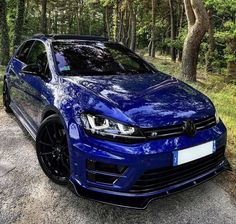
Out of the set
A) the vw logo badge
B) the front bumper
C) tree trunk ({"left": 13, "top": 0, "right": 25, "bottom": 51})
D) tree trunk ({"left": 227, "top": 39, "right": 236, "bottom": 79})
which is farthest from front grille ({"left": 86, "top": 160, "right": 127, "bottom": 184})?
tree trunk ({"left": 227, "top": 39, "right": 236, "bottom": 79})

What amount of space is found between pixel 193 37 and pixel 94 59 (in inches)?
258

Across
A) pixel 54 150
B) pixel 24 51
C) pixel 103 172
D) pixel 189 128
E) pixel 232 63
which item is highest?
pixel 24 51

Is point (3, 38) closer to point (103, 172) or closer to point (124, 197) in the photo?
point (103, 172)

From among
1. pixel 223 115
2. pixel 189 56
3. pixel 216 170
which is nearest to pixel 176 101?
pixel 216 170

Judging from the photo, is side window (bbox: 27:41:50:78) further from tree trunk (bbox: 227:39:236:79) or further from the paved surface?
tree trunk (bbox: 227:39:236:79)

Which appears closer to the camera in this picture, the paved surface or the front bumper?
the front bumper

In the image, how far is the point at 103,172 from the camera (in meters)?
3.09

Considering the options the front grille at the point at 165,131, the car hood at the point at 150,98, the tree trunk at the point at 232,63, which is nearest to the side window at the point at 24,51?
the car hood at the point at 150,98

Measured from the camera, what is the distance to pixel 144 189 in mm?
3105

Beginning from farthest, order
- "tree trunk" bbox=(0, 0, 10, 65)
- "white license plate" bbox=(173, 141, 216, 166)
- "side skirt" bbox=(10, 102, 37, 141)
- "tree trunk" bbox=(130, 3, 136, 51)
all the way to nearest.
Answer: "tree trunk" bbox=(130, 3, 136, 51), "tree trunk" bbox=(0, 0, 10, 65), "side skirt" bbox=(10, 102, 37, 141), "white license plate" bbox=(173, 141, 216, 166)

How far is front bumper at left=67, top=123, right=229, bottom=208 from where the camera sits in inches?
118

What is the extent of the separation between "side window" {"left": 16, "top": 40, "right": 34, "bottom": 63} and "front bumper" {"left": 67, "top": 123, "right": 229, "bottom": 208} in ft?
9.48

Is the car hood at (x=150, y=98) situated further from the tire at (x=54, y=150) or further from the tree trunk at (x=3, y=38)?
the tree trunk at (x=3, y=38)

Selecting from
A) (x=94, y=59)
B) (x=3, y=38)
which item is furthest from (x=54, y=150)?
(x=3, y=38)
